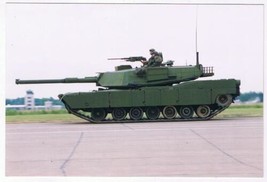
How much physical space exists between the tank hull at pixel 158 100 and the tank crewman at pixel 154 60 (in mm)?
778

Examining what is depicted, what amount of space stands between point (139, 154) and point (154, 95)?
28.6 ft

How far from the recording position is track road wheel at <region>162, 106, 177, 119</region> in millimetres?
19045

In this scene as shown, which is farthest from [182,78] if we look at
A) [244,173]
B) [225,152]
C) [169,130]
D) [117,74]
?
[244,173]

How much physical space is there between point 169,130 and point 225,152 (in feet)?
14.2

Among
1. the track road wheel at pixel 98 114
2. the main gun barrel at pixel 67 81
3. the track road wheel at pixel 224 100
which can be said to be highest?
the main gun barrel at pixel 67 81

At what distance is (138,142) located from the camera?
11.8 m

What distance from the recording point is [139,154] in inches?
Answer: 401

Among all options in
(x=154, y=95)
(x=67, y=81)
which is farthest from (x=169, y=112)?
(x=67, y=81)

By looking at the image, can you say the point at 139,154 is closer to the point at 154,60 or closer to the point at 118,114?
the point at 154,60

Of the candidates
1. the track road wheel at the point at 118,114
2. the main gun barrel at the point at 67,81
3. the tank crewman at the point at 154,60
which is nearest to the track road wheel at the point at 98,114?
the track road wheel at the point at 118,114

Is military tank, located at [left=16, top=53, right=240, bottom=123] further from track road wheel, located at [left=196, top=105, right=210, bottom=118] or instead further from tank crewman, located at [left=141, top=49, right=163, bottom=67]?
tank crewman, located at [left=141, top=49, right=163, bottom=67]

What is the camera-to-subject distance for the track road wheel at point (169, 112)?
62.5ft

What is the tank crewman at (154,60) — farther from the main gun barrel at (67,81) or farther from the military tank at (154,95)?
the main gun barrel at (67,81)

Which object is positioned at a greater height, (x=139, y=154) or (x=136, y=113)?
(x=139, y=154)
